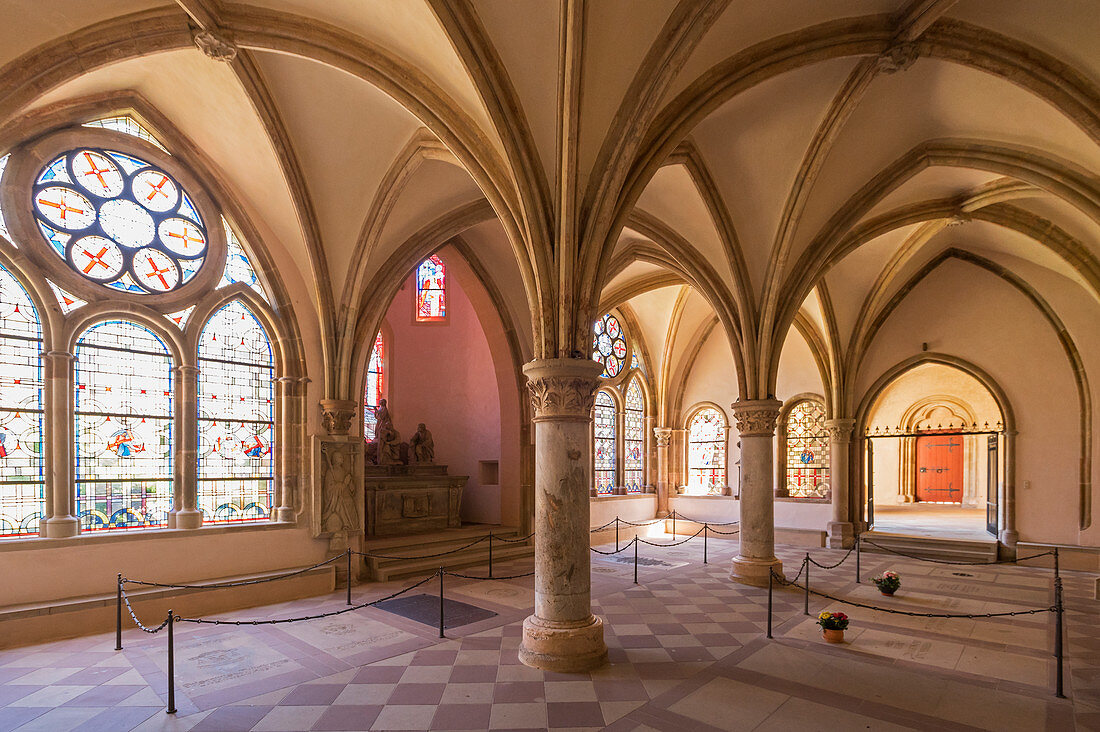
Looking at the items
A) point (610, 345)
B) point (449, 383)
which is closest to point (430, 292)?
point (449, 383)

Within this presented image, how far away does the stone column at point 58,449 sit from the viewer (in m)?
7.88

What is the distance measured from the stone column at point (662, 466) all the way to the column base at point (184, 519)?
42.2ft

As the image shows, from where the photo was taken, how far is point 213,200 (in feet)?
31.9

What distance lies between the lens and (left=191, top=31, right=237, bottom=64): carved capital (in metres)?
6.86

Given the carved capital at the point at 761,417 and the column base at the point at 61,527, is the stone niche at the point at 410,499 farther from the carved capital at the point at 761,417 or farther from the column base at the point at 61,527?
the carved capital at the point at 761,417

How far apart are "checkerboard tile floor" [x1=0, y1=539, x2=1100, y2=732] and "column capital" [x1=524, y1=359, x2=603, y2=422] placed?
102 inches

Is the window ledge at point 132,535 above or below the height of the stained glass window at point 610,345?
below

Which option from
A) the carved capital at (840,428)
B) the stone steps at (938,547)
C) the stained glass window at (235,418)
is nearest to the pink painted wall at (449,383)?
the stained glass window at (235,418)

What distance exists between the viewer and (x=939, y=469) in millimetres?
24984

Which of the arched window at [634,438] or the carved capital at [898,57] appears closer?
the carved capital at [898,57]

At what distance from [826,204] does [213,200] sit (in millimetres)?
9505

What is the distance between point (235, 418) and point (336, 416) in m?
1.51

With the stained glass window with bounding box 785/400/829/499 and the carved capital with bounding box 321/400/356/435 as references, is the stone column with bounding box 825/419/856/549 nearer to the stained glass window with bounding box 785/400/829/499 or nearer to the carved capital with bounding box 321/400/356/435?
the stained glass window with bounding box 785/400/829/499

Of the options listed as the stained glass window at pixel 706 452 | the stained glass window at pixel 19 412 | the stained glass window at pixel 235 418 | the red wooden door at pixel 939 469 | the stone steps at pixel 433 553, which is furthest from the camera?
the red wooden door at pixel 939 469
